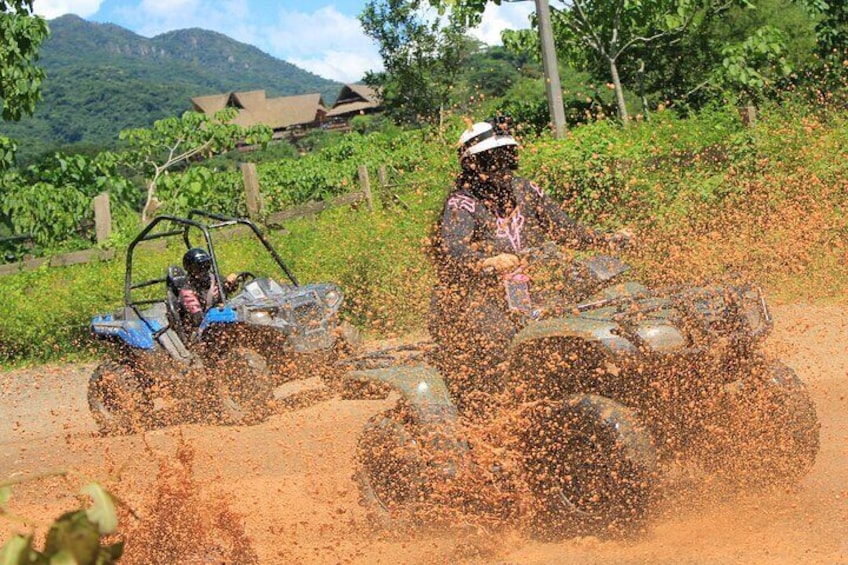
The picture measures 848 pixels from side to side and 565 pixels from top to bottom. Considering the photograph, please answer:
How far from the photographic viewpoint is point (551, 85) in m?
12.5

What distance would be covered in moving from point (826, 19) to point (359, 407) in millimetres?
12864

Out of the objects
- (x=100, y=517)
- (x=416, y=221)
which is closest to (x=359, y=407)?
(x=416, y=221)

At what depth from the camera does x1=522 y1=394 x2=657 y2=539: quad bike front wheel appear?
4738mm

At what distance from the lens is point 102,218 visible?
15.4 meters

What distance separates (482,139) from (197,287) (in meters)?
4.90

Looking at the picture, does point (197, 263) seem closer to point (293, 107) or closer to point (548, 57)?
point (548, 57)

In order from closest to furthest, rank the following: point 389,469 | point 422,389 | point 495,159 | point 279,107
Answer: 1. point 422,389
2. point 389,469
3. point 495,159
4. point 279,107

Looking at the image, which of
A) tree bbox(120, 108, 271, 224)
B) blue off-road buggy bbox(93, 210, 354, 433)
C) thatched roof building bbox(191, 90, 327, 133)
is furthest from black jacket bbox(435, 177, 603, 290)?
thatched roof building bbox(191, 90, 327, 133)

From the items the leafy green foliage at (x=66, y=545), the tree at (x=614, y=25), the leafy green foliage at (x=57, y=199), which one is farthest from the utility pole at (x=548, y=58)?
the leafy green foliage at (x=66, y=545)

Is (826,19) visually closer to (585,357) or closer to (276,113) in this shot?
(585,357)

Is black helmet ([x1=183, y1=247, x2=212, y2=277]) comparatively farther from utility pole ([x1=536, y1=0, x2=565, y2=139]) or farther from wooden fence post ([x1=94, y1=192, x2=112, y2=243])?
wooden fence post ([x1=94, y1=192, x2=112, y2=243])

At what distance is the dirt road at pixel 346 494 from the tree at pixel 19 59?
6.21 m

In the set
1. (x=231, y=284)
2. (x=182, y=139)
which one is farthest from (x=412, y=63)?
(x=231, y=284)

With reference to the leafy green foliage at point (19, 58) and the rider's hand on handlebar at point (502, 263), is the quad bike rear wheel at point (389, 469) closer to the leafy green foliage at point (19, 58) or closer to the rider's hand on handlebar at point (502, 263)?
the rider's hand on handlebar at point (502, 263)
